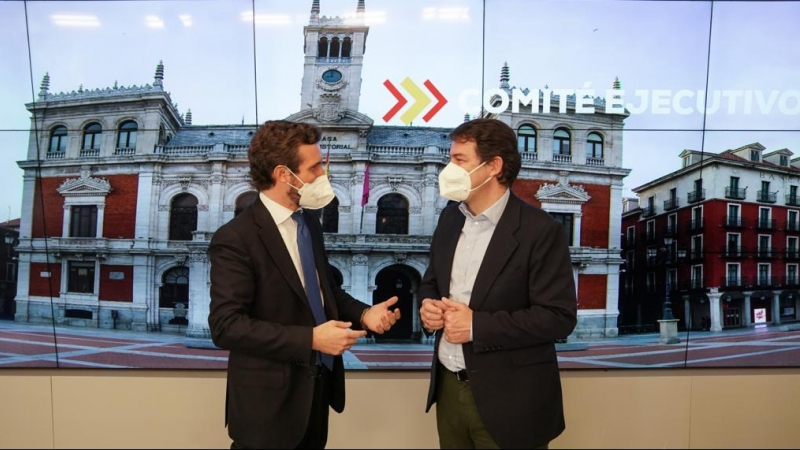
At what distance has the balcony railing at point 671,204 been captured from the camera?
11.7 ft

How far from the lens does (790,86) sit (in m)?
3.53

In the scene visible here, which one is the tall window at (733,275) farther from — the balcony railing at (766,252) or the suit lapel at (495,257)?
the suit lapel at (495,257)

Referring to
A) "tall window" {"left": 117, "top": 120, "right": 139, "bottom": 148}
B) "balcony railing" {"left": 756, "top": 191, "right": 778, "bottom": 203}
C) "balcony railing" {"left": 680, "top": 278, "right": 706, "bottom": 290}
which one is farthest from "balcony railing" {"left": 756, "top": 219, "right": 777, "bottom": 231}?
"tall window" {"left": 117, "top": 120, "right": 139, "bottom": 148}

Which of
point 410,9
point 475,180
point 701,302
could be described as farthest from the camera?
A: point 701,302

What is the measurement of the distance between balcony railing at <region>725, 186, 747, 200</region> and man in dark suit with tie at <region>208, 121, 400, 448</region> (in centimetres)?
294

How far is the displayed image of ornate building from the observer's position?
11.4ft

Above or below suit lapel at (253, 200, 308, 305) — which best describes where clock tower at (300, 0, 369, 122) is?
above

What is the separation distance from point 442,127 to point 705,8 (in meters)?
1.97

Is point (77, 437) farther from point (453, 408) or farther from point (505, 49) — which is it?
point (505, 49)

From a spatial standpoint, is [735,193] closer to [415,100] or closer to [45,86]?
[415,100]

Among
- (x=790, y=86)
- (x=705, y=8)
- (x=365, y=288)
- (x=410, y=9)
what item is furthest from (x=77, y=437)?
(x=790, y=86)

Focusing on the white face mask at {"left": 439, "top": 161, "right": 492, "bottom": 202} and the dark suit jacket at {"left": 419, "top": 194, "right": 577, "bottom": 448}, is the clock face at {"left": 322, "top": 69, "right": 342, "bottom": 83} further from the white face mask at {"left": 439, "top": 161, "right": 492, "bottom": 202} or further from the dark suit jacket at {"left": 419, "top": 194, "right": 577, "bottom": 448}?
the dark suit jacket at {"left": 419, "top": 194, "right": 577, "bottom": 448}

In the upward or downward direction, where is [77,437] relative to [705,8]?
downward

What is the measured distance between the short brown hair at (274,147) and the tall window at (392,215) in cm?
147
